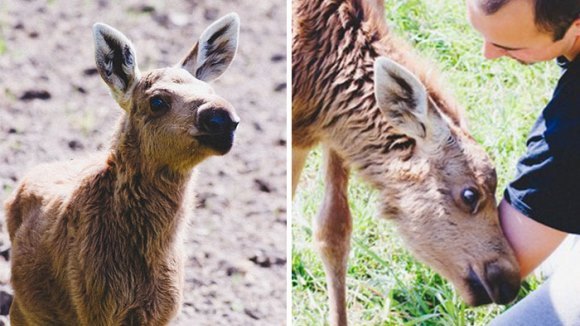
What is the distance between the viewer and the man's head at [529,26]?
1.78 meters

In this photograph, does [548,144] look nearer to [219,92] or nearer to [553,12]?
[553,12]

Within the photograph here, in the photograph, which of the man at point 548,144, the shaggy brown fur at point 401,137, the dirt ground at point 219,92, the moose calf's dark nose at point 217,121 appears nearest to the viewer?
the moose calf's dark nose at point 217,121

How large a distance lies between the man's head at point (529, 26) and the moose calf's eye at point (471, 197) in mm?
308

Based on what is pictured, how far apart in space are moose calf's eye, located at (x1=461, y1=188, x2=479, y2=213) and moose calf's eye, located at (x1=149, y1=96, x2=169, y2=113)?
71cm

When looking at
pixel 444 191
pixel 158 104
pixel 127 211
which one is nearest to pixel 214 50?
pixel 158 104

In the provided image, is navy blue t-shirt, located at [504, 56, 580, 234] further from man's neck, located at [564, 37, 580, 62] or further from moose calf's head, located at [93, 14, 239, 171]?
moose calf's head, located at [93, 14, 239, 171]

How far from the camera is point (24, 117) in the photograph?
2311mm

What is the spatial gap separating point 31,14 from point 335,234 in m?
0.99

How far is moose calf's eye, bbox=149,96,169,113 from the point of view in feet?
5.72

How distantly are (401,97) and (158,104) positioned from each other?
1.85 ft

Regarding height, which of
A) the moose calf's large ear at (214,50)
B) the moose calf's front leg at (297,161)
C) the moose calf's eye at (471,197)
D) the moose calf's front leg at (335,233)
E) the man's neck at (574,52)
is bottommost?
the moose calf's front leg at (335,233)

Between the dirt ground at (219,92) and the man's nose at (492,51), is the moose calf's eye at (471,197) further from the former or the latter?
the dirt ground at (219,92)

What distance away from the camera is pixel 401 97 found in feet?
6.63

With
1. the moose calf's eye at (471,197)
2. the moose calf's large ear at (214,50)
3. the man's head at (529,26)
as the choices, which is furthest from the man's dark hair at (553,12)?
the moose calf's large ear at (214,50)
